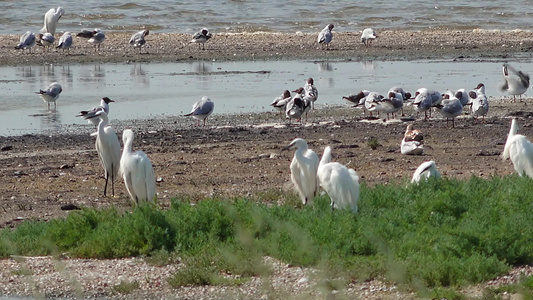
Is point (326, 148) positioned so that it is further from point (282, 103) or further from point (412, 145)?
point (282, 103)

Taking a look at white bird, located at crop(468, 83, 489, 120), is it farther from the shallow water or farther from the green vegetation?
the green vegetation

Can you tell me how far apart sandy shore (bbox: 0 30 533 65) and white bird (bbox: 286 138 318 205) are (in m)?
19.8

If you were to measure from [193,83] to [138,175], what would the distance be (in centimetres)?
1414

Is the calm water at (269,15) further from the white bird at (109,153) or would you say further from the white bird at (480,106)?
the white bird at (109,153)

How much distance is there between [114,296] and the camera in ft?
27.1

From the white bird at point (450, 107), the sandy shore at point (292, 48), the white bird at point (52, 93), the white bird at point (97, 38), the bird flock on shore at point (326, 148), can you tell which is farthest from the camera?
the white bird at point (97, 38)

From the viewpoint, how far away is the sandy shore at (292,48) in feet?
101

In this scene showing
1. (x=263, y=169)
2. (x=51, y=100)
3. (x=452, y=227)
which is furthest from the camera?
(x=51, y=100)

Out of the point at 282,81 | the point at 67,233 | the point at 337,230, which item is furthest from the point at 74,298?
the point at 282,81

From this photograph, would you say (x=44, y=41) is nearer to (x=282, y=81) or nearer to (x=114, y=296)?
(x=282, y=81)

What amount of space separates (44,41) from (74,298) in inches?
1043

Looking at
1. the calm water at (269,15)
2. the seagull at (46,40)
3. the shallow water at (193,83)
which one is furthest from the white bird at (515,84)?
the calm water at (269,15)

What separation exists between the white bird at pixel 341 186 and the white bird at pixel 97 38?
80.3 ft

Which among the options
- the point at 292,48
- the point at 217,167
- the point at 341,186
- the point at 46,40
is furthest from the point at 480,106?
the point at 46,40
